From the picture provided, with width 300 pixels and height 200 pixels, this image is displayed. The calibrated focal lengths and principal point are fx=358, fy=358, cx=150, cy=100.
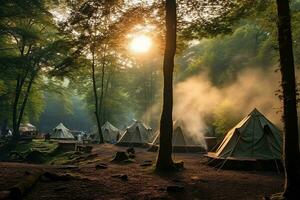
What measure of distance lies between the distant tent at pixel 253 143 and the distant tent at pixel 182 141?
28.5ft

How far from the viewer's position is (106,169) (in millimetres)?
16422

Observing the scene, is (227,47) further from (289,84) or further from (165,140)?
(289,84)

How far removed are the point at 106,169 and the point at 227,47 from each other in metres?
32.3

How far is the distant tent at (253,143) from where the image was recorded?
17266mm

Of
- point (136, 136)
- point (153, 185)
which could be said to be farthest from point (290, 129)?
point (136, 136)

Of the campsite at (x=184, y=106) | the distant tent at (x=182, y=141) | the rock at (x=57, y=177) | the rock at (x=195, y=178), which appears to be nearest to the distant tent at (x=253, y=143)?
the campsite at (x=184, y=106)

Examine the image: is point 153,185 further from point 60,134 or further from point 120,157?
point 60,134

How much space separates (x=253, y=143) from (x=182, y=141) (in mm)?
10480

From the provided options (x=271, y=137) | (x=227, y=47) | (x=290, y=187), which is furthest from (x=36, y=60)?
(x=290, y=187)

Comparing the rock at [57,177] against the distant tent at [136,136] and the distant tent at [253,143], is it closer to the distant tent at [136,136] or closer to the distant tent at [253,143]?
the distant tent at [253,143]

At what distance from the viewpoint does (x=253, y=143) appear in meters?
17.8

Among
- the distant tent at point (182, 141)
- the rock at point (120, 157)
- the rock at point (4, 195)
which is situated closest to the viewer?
the rock at point (4, 195)

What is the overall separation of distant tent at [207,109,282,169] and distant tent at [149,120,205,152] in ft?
28.5

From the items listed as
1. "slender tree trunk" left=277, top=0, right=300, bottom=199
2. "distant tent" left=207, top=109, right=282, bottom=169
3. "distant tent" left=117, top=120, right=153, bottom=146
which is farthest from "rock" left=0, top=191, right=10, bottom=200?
"distant tent" left=117, top=120, right=153, bottom=146
